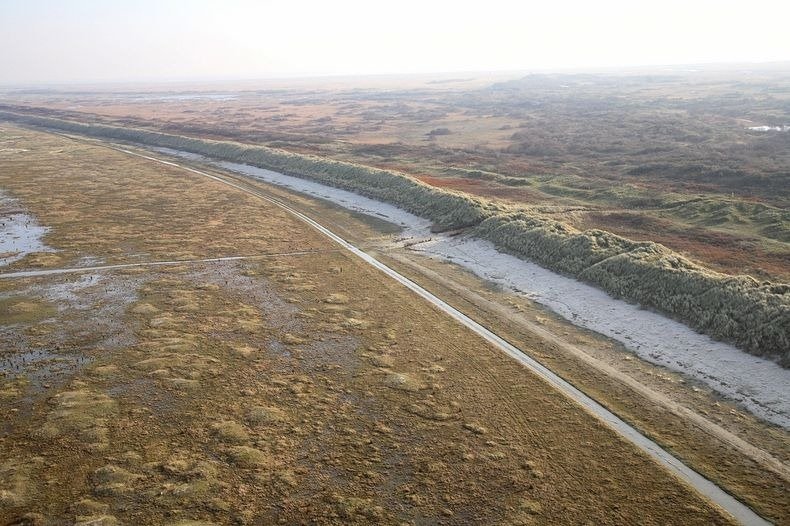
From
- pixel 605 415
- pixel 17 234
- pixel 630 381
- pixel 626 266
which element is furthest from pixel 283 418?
pixel 17 234

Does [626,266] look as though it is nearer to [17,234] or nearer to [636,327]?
[636,327]

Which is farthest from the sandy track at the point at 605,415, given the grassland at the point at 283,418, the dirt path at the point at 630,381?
the dirt path at the point at 630,381

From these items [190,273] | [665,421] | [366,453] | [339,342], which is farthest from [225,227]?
[665,421]

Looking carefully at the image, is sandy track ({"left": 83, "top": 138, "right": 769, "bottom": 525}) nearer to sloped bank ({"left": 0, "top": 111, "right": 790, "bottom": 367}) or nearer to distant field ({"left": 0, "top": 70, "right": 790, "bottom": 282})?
sloped bank ({"left": 0, "top": 111, "right": 790, "bottom": 367})

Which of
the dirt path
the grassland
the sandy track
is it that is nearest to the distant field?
the dirt path

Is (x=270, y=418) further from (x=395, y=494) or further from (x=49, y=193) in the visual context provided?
(x=49, y=193)

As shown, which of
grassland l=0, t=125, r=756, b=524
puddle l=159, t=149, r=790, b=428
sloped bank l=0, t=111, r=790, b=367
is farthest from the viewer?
sloped bank l=0, t=111, r=790, b=367
